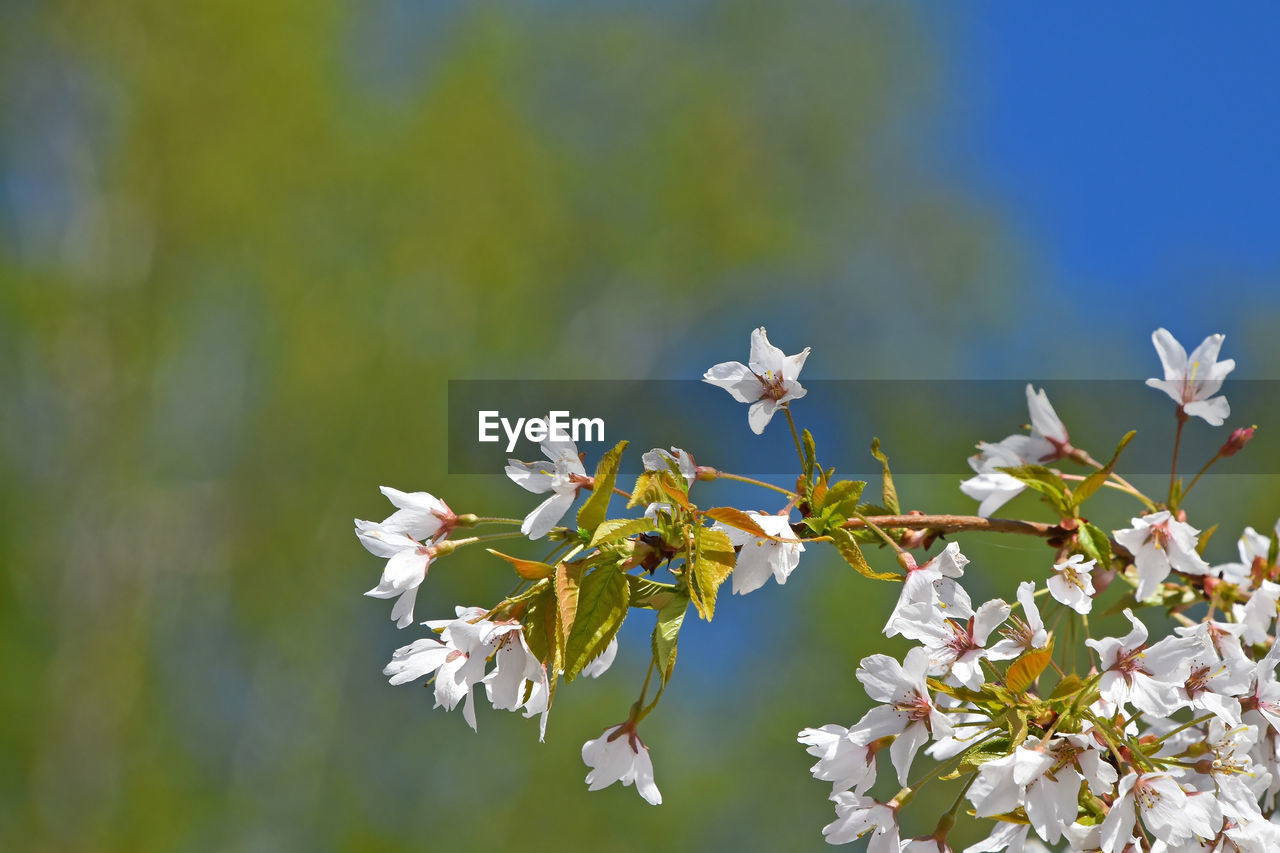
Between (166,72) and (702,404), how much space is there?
3.69m

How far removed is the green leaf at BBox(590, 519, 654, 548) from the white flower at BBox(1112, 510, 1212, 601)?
390mm

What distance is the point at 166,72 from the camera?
249 inches

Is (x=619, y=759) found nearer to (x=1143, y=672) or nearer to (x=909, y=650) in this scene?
(x=909, y=650)

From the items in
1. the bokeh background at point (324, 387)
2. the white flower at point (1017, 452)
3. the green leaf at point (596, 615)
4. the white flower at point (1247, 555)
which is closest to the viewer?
the green leaf at point (596, 615)

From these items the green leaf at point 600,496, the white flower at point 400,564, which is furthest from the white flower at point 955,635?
the white flower at point 400,564

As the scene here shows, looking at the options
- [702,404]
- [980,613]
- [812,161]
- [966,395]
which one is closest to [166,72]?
[702,404]

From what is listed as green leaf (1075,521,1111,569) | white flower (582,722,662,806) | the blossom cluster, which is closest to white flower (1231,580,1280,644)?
the blossom cluster

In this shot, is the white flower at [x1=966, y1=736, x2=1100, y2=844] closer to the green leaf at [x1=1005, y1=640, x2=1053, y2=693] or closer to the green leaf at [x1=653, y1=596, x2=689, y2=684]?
the green leaf at [x1=1005, y1=640, x2=1053, y2=693]

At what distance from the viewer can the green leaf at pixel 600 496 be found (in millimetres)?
728

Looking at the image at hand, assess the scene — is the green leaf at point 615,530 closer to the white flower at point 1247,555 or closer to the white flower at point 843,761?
the white flower at point 843,761

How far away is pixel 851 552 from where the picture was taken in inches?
29.3

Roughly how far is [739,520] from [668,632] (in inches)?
3.5

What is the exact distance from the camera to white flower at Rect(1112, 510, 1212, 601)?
2.74 feet

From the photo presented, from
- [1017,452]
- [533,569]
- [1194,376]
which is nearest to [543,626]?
[533,569]
